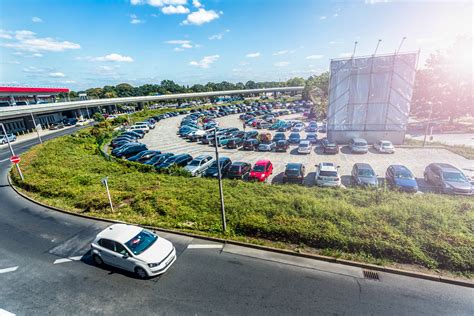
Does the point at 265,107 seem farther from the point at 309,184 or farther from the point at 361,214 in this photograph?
the point at 361,214

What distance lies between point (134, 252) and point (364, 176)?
681 inches

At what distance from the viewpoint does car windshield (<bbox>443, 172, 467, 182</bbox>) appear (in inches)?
639

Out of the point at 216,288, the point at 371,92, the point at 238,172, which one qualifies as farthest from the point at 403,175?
the point at 371,92

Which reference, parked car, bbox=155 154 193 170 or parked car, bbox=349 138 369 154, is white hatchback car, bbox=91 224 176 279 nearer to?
parked car, bbox=155 154 193 170

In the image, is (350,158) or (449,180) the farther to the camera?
(350,158)

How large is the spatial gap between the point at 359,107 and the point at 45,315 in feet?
122

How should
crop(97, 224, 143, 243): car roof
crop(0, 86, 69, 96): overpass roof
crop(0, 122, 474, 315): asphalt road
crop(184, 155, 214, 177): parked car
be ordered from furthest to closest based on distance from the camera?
crop(0, 86, 69, 96): overpass roof
crop(184, 155, 214, 177): parked car
crop(97, 224, 143, 243): car roof
crop(0, 122, 474, 315): asphalt road

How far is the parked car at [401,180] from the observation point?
1628 cm

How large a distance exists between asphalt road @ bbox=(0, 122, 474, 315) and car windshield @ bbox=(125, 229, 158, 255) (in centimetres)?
121

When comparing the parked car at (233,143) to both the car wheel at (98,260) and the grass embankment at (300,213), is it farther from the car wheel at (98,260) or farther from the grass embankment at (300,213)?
the car wheel at (98,260)

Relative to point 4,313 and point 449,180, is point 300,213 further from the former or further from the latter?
point 449,180

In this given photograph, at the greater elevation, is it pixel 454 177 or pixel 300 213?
pixel 300 213

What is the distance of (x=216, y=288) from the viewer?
8.39 metres

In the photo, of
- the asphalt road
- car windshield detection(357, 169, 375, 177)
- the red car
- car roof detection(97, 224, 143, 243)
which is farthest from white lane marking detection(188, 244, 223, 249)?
car windshield detection(357, 169, 375, 177)
